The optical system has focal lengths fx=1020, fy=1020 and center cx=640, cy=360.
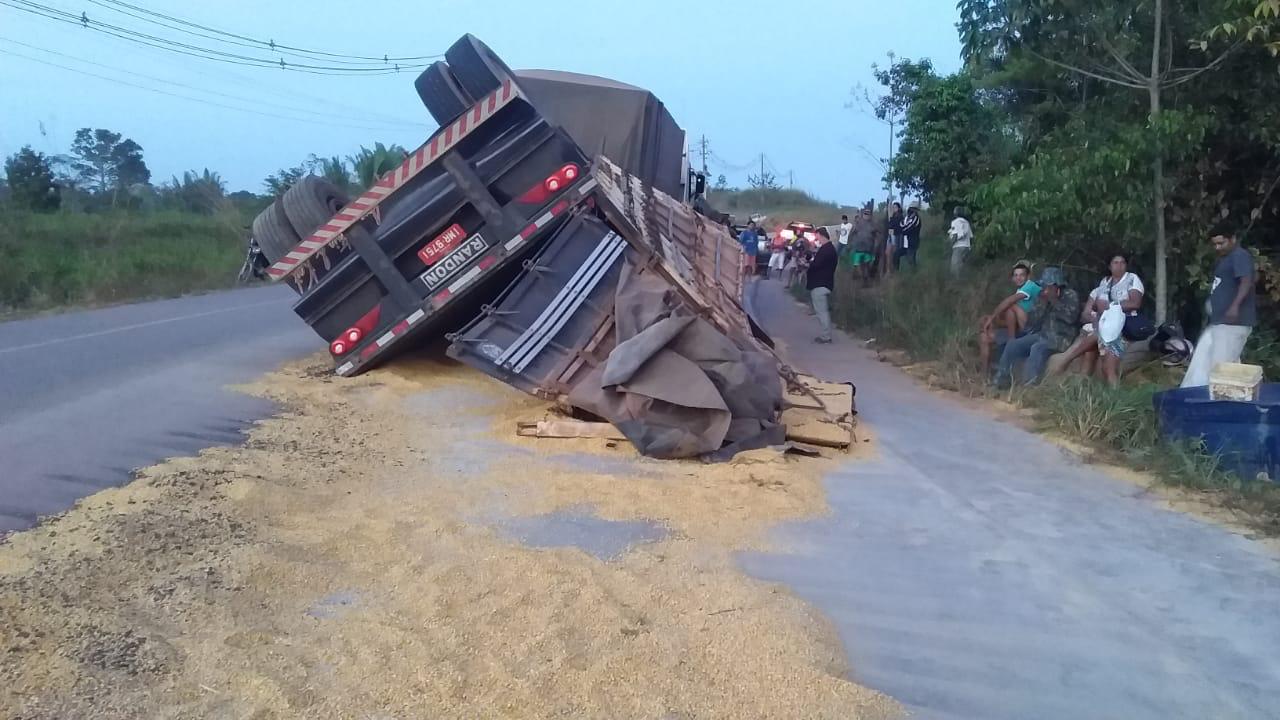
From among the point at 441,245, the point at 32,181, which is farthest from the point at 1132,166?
the point at 32,181

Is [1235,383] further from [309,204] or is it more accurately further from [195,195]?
[195,195]

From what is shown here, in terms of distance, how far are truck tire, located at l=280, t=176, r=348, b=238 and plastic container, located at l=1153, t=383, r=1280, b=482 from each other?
7.28 m

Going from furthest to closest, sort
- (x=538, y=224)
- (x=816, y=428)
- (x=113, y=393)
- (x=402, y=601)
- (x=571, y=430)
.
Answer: (x=538, y=224) < (x=113, y=393) < (x=816, y=428) < (x=571, y=430) < (x=402, y=601)

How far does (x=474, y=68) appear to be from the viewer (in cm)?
946

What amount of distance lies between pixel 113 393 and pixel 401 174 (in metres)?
3.00

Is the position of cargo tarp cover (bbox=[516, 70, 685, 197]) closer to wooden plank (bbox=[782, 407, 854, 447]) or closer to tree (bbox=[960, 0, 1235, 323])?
tree (bbox=[960, 0, 1235, 323])

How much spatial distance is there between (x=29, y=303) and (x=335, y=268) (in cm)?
1086

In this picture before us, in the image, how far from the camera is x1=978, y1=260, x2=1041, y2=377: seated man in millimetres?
10383

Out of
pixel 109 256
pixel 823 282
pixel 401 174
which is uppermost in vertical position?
pixel 109 256

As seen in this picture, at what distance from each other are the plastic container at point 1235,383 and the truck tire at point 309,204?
7372mm

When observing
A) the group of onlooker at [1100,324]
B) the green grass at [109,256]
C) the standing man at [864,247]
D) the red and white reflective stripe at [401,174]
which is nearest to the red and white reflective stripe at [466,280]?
the red and white reflective stripe at [401,174]

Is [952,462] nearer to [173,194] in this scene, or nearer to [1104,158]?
[1104,158]

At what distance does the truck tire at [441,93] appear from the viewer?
31.3 feet

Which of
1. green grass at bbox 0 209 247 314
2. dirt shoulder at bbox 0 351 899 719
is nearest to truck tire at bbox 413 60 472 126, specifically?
dirt shoulder at bbox 0 351 899 719
